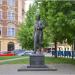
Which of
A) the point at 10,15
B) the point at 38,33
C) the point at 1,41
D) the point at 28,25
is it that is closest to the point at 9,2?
the point at 10,15

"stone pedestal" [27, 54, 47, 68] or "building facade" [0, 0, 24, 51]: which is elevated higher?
"building facade" [0, 0, 24, 51]

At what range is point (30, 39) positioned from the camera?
66938 mm

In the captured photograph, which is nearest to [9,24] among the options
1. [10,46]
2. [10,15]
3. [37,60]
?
[10,15]

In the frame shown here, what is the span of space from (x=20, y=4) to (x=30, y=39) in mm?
25548

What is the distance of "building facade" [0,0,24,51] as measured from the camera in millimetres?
85000

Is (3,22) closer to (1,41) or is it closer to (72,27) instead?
(1,41)

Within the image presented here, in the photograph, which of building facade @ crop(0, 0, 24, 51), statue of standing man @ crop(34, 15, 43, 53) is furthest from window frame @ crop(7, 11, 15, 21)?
statue of standing man @ crop(34, 15, 43, 53)

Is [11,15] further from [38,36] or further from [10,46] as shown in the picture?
[38,36]

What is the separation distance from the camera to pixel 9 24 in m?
86.2

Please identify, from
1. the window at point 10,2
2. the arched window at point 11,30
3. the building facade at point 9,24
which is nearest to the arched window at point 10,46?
the building facade at point 9,24

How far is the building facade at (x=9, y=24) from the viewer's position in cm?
8500

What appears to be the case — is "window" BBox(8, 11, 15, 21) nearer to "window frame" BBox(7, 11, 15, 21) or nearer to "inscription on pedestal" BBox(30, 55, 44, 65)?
"window frame" BBox(7, 11, 15, 21)

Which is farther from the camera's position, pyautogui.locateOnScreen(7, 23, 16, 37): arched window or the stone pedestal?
pyautogui.locateOnScreen(7, 23, 16, 37): arched window

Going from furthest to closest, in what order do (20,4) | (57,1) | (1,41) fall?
1. (20,4)
2. (1,41)
3. (57,1)
